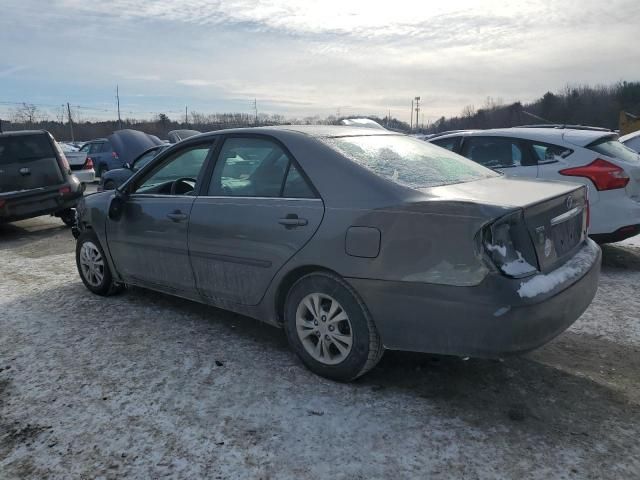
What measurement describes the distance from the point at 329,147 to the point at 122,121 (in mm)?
64032

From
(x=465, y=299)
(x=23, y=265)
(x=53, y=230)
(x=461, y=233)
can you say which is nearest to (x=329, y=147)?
(x=461, y=233)

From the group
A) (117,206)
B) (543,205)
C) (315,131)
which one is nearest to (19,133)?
(117,206)

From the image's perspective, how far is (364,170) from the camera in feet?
10.3

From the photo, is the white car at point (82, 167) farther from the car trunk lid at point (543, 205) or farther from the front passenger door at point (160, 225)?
the car trunk lid at point (543, 205)

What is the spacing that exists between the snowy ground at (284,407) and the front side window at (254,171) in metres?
1.15

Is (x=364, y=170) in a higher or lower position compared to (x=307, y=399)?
higher

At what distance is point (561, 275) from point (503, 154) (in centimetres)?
348

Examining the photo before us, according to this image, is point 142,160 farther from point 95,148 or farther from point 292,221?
point 95,148

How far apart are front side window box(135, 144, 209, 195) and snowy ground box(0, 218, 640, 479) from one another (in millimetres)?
1103

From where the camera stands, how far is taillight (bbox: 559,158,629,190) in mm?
5344

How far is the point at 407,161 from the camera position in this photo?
3443mm

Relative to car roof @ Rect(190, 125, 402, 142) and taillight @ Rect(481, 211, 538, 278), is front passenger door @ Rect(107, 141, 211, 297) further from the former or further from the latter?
taillight @ Rect(481, 211, 538, 278)

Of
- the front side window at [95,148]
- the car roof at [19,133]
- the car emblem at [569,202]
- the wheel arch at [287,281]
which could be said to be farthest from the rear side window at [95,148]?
the car emblem at [569,202]

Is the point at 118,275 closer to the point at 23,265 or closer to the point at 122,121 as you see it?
the point at 23,265
